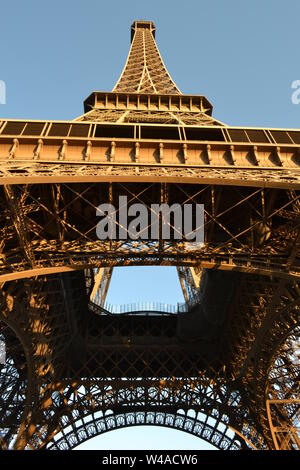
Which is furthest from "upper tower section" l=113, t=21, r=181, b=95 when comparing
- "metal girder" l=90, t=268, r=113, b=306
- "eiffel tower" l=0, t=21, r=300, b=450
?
"metal girder" l=90, t=268, r=113, b=306

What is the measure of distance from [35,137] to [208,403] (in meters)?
22.5

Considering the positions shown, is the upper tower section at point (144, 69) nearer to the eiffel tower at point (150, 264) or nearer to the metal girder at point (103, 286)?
the eiffel tower at point (150, 264)

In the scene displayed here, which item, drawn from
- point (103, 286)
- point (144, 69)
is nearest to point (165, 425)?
point (103, 286)

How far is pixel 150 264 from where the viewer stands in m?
15.5
